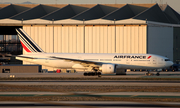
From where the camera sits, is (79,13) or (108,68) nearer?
(108,68)

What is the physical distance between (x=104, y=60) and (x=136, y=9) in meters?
34.5

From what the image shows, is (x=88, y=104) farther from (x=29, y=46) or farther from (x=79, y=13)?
(x=79, y=13)

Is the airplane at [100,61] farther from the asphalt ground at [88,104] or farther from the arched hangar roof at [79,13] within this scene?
the asphalt ground at [88,104]

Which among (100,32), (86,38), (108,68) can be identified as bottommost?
(108,68)

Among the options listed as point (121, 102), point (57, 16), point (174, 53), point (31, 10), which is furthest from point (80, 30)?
point (121, 102)

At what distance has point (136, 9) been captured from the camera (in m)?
75.3

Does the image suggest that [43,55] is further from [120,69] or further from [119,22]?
[119,22]

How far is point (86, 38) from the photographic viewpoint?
6625 cm

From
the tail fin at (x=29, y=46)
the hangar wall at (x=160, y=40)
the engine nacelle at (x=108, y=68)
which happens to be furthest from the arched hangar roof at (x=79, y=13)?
the engine nacelle at (x=108, y=68)

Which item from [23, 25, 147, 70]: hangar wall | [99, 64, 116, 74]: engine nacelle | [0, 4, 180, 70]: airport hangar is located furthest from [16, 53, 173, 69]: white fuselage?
[23, 25, 147, 70]: hangar wall

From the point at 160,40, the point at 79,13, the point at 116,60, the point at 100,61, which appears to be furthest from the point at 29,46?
the point at 160,40

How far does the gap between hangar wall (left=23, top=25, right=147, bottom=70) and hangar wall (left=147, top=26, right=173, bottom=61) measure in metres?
3.52

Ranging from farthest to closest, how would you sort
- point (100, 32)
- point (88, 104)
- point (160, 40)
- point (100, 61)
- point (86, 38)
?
point (160, 40)
point (86, 38)
point (100, 32)
point (100, 61)
point (88, 104)

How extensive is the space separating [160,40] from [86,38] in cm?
1915
